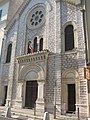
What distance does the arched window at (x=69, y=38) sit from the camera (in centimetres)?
1418

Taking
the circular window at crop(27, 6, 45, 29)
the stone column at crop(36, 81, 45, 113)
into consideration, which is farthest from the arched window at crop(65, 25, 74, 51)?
the stone column at crop(36, 81, 45, 113)

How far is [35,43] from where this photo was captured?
17.1 meters

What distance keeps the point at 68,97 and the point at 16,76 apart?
6.72 m

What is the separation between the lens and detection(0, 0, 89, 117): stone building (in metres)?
12.9

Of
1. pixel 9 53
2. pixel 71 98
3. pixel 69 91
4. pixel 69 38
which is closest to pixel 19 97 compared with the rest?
pixel 69 91

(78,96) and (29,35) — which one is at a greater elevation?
(29,35)

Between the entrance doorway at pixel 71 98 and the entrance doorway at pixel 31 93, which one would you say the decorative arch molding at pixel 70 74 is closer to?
the entrance doorway at pixel 71 98

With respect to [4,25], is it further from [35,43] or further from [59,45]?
[59,45]

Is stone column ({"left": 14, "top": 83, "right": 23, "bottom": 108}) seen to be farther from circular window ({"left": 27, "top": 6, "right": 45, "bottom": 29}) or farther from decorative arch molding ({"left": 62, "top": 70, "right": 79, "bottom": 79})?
circular window ({"left": 27, "top": 6, "right": 45, "bottom": 29})

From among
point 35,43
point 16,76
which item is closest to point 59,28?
point 35,43

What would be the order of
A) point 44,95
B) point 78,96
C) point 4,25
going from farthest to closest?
1. point 4,25
2. point 44,95
3. point 78,96

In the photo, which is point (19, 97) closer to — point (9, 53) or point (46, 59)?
point (46, 59)

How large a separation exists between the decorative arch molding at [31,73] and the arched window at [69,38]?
3403 mm

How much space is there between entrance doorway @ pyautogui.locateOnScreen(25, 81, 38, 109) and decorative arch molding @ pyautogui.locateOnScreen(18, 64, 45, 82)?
0.63 m
